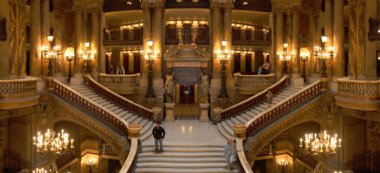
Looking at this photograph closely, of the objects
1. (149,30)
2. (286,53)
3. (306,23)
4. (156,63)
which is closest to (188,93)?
(156,63)

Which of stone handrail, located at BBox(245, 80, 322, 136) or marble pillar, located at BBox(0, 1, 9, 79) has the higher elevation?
marble pillar, located at BBox(0, 1, 9, 79)

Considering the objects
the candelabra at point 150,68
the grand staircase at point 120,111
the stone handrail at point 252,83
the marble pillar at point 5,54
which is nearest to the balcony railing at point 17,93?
the marble pillar at point 5,54

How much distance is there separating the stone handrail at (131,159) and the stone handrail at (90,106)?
187cm

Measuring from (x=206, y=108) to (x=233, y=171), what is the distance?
9530mm

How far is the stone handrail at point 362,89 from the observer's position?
1811 centimetres

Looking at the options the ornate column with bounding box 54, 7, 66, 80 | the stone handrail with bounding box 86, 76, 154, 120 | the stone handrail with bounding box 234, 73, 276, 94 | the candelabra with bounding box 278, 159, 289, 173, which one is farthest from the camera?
the ornate column with bounding box 54, 7, 66, 80

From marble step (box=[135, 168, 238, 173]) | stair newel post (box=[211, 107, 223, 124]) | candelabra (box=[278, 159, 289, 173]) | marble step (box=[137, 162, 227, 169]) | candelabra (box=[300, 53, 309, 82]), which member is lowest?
candelabra (box=[278, 159, 289, 173])

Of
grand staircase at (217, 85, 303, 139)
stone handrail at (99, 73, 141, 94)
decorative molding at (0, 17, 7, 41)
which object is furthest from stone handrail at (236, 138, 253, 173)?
decorative molding at (0, 17, 7, 41)

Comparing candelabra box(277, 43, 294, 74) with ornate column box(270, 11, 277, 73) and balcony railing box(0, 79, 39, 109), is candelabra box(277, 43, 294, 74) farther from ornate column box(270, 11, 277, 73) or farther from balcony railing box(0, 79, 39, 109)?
balcony railing box(0, 79, 39, 109)

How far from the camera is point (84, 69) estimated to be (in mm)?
30719

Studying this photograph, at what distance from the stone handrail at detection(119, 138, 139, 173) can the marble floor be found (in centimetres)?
151

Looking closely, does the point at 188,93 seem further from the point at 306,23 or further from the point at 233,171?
the point at 233,171

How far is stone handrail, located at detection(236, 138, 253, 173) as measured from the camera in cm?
1649

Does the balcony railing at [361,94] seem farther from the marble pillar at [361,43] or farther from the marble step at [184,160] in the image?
the marble step at [184,160]
